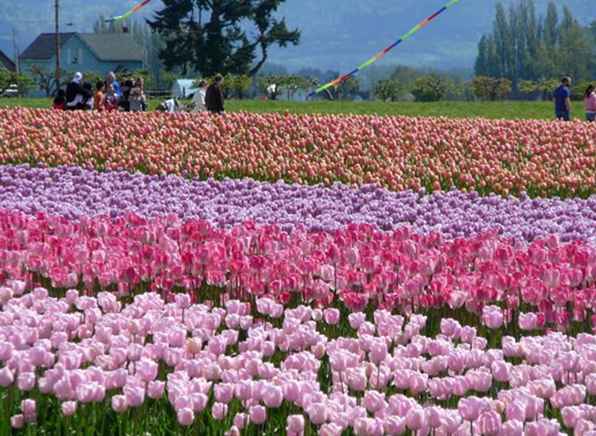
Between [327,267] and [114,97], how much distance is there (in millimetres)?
24421

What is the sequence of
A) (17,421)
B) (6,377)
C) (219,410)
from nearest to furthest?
(219,410) < (17,421) < (6,377)

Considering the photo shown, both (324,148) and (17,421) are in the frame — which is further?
(324,148)

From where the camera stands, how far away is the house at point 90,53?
448ft

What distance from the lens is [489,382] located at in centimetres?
497

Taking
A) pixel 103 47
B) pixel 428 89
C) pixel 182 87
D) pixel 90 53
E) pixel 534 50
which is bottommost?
pixel 182 87

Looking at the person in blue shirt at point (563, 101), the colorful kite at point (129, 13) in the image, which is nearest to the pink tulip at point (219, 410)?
the colorful kite at point (129, 13)

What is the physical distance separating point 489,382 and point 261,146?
1439 centimetres

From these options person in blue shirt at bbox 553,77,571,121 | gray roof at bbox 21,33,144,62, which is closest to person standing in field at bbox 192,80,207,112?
person in blue shirt at bbox 553,77,571,121

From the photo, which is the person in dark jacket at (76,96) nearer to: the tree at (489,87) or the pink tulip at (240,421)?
the pink tulip at (240,421)

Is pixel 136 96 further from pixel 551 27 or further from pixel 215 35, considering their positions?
pixel 551 27

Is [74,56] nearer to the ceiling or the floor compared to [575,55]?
nearer to the floor

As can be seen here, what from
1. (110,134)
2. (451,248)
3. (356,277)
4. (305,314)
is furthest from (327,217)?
(110,134)

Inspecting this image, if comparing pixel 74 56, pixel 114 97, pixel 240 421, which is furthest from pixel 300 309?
pixel 74 56

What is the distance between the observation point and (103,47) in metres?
138
